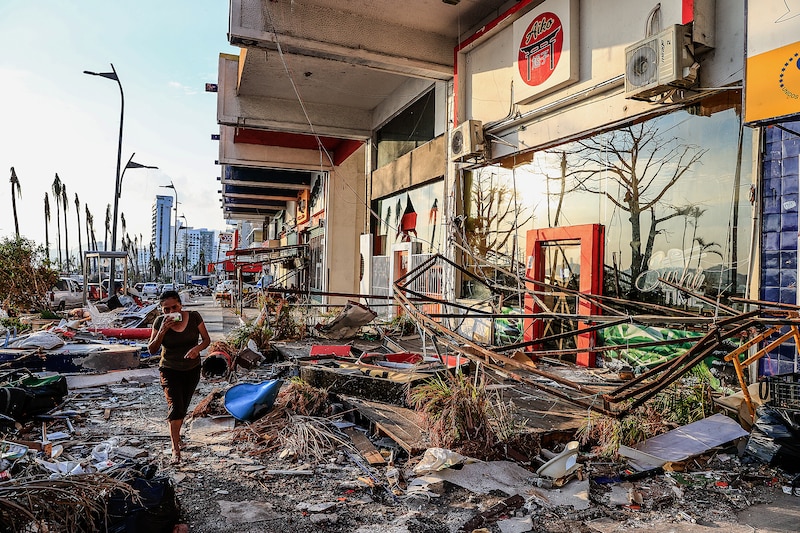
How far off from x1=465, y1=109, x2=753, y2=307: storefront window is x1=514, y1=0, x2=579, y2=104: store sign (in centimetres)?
117

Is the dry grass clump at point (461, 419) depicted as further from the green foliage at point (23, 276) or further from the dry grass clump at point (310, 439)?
the green foliage at point (23, 276)

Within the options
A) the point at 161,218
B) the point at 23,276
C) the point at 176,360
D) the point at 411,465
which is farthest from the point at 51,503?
the point at 161,218

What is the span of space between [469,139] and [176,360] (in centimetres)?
756

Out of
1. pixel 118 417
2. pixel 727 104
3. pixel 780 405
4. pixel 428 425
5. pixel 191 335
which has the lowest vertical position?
pixel 118 417

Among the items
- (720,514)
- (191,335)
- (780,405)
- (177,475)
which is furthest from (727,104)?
(177,475)

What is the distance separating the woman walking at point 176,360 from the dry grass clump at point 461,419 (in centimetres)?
258

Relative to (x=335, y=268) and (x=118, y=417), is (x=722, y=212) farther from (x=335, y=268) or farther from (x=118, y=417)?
(x=335, y=268)

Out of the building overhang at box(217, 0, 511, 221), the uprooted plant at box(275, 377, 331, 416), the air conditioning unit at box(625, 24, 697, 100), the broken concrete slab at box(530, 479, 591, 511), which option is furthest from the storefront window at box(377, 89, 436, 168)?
the broken concrete slab at box(530, 479, 591, 511)

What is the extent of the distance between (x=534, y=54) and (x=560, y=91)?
0.98 meters

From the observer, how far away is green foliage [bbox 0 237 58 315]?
16750 mm

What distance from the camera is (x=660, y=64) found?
6469 mm

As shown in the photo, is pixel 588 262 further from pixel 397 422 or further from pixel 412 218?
pixel 412 218

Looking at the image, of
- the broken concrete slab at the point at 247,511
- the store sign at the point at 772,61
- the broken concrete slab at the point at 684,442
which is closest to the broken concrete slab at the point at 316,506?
the broken concrete slab at the point at 247,511

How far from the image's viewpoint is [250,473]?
489 cm
